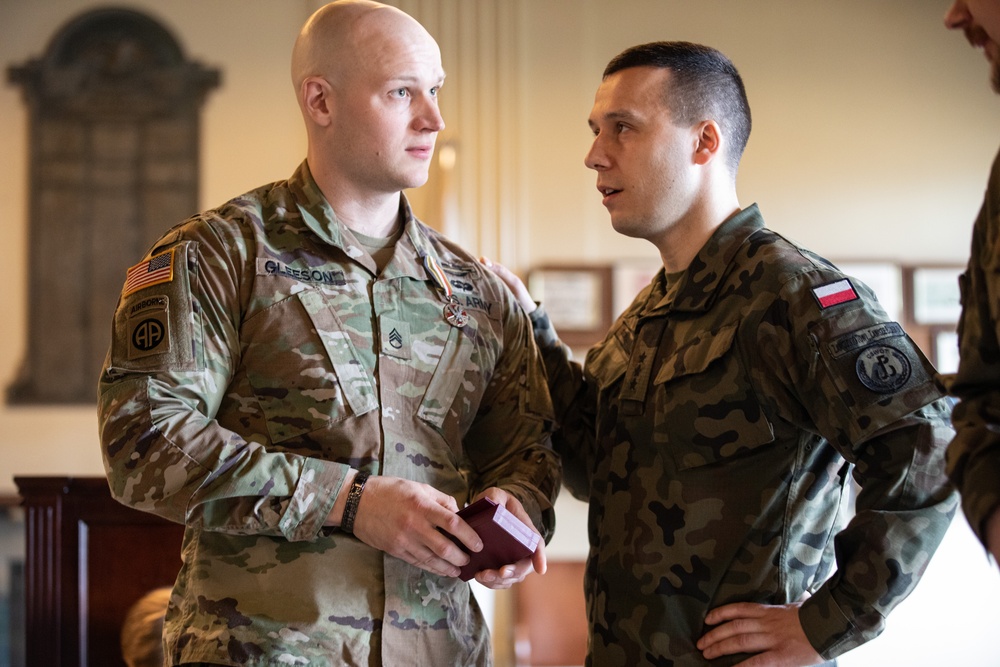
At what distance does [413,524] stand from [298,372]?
0.35 m

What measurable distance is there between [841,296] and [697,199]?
454 millimetres

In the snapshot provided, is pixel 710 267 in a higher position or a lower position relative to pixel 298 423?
higher

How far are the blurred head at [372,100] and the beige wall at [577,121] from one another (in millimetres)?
3063

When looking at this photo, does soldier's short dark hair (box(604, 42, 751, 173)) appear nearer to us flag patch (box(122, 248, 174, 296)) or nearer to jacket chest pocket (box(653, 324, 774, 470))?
jacket chest pocket (box(653, 324, 774, 470))

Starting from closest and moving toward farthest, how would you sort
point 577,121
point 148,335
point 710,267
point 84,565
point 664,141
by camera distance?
point 148,335, point 710,267, point 664,141, point 84,565, point 577,121

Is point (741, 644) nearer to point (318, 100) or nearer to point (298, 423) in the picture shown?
point (298, 423)

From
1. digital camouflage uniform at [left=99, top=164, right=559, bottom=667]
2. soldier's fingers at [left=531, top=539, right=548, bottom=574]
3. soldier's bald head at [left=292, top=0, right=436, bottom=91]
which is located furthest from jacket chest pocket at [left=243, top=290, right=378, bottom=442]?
soldier's bald head at [left=292, top=0, right=436, bottom=91]

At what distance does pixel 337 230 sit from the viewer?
187cm

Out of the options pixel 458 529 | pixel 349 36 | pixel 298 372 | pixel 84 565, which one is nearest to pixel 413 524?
pixel 458 529

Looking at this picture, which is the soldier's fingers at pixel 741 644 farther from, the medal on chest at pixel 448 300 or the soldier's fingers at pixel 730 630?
the medal on chest at pixel 448 300

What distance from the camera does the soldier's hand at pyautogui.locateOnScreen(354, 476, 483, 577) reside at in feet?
5.12

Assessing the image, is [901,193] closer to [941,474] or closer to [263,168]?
[263,168]

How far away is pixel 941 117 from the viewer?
5254mm

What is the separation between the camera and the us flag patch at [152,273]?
1679mm
